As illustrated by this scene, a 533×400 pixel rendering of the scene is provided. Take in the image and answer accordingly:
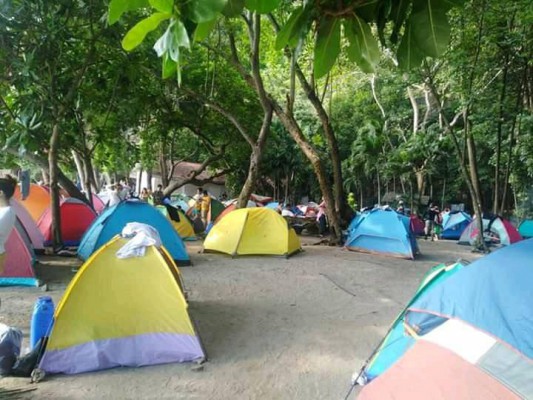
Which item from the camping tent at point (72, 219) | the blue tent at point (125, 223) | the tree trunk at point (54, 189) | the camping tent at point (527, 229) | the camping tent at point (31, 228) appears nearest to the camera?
the blue tent at point (125, 223)

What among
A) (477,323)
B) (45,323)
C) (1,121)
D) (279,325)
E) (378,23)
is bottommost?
(279,325)

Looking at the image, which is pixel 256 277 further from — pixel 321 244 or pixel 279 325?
pixel 321 244

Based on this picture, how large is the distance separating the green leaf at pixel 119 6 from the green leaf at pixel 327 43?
1.93 feet

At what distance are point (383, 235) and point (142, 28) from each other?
9475mm

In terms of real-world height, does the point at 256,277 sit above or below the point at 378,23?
below

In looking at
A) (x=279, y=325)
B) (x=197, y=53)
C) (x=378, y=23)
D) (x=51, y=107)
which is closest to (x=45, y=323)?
(x=279, y=325)

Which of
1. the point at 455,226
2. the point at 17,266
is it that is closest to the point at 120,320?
the point at 17,266

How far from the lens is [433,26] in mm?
1325

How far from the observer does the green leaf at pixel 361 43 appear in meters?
1.45

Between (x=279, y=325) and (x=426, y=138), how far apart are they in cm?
1430

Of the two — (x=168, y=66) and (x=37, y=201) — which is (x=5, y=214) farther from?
(x=37, y=201)

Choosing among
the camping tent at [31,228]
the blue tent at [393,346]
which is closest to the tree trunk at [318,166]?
the camping tent at [31,228]

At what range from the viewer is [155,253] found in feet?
13.9

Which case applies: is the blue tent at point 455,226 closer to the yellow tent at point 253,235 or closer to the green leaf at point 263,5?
the yellow tent at point 253,235
